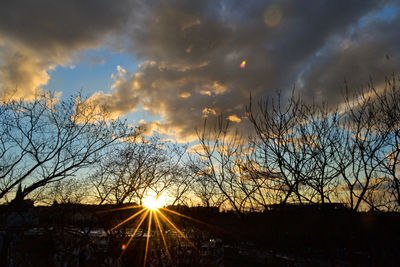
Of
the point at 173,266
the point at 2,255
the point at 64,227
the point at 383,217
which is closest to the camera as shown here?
the point at 64,227

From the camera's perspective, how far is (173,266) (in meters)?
3.40

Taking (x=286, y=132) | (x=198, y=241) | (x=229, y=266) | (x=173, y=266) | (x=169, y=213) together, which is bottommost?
(x=229, y=266)

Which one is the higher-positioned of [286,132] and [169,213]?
[286,132]

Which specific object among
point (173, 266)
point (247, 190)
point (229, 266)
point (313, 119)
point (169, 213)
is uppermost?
point (313, 119)

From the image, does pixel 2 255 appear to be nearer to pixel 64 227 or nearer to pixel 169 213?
pixel 64 227

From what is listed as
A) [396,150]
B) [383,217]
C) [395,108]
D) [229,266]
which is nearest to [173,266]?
[229,266]

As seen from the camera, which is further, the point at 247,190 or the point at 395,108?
the point at 247,190

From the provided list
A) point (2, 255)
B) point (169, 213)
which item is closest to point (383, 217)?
point (169, 213)

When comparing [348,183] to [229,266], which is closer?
[348,183]

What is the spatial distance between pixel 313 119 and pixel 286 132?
3.14 ft

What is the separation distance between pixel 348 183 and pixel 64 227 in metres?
4.93

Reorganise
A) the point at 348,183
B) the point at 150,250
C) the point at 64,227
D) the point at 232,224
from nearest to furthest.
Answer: the point at 64,227 → the point at 150,250 → the point at 348,183 → the point at 232,224

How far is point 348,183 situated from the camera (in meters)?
5.04

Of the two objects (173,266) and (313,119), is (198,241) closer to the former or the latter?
(173,266)
